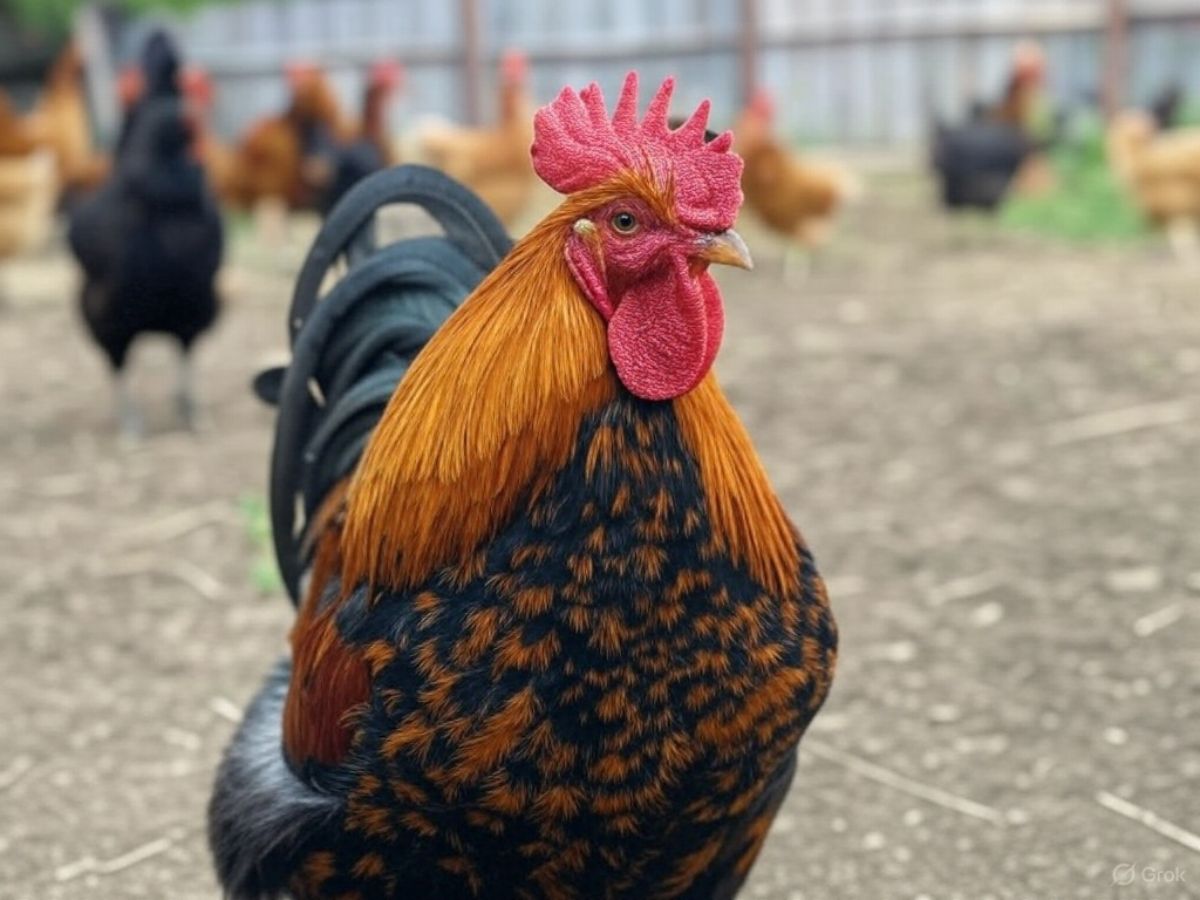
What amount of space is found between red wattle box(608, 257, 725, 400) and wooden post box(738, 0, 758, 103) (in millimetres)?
13121

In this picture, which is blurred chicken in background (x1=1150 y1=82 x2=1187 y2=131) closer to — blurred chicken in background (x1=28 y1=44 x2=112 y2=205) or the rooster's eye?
blurred chicken in background (x1=28 y1=44 x2=112 y2=205)

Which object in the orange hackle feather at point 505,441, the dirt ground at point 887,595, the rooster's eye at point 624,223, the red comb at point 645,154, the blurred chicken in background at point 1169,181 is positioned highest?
the red comb at point 645,154

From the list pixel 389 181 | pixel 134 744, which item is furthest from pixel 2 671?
pixel 389 181

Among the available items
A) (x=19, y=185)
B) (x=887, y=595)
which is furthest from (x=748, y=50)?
(x=887, y=595)

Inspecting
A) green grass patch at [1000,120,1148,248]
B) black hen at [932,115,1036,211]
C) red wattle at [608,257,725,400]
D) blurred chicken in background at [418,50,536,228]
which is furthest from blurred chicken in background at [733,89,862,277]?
red wattle at [608,257,725,400]

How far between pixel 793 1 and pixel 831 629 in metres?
13.6

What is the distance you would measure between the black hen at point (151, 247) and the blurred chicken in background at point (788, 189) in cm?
428

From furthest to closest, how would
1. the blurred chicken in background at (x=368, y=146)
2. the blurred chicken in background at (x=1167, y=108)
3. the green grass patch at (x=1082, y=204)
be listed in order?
the blurred chicken in background at (x=1167, y=108), the green grass patch at (x=1082, y=204), the blurred chicken in background at (x=368, y=146)

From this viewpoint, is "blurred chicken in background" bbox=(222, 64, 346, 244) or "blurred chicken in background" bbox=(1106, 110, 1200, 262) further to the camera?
"blurred chicken in background" bbox=(222, 64, 346, 244)

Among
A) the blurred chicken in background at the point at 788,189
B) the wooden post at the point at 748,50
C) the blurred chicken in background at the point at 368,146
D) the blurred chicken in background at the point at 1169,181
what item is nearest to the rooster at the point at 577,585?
the blurred chicken in background at the point at 368,146

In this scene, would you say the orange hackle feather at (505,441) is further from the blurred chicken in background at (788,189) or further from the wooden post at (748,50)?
the wooden post at (748,50)

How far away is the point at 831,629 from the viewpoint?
96.4 inches

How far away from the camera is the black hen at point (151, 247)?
687 centimetres

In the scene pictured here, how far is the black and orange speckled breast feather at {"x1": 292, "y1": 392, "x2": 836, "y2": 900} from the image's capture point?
7.21 ft
